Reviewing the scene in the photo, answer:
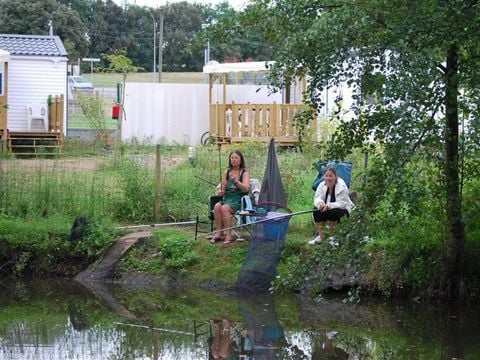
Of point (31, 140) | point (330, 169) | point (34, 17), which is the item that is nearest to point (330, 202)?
point (330, 169)

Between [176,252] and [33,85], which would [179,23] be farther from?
[176,252]

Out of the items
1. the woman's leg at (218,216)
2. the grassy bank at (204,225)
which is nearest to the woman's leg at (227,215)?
the woman's leg at (218,216)

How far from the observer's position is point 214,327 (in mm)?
10586

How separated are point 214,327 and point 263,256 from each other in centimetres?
201

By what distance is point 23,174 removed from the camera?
48.5 feet

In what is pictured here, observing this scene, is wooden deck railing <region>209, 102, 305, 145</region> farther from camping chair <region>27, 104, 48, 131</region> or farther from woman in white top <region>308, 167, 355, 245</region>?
woman in white top <region>308, 167, 355, 245</region>

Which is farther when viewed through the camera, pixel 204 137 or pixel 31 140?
pixel 204 137

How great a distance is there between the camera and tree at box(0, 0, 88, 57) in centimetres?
4597

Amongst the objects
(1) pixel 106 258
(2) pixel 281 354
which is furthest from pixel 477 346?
(1) pixel 106 258

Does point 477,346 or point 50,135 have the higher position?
point 50,135

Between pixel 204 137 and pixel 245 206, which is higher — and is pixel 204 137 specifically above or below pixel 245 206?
above

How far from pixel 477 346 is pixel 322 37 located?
3.27 m

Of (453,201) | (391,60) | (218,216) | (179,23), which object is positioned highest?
(179,23)

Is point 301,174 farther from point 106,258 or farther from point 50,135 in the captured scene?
point 50,135
